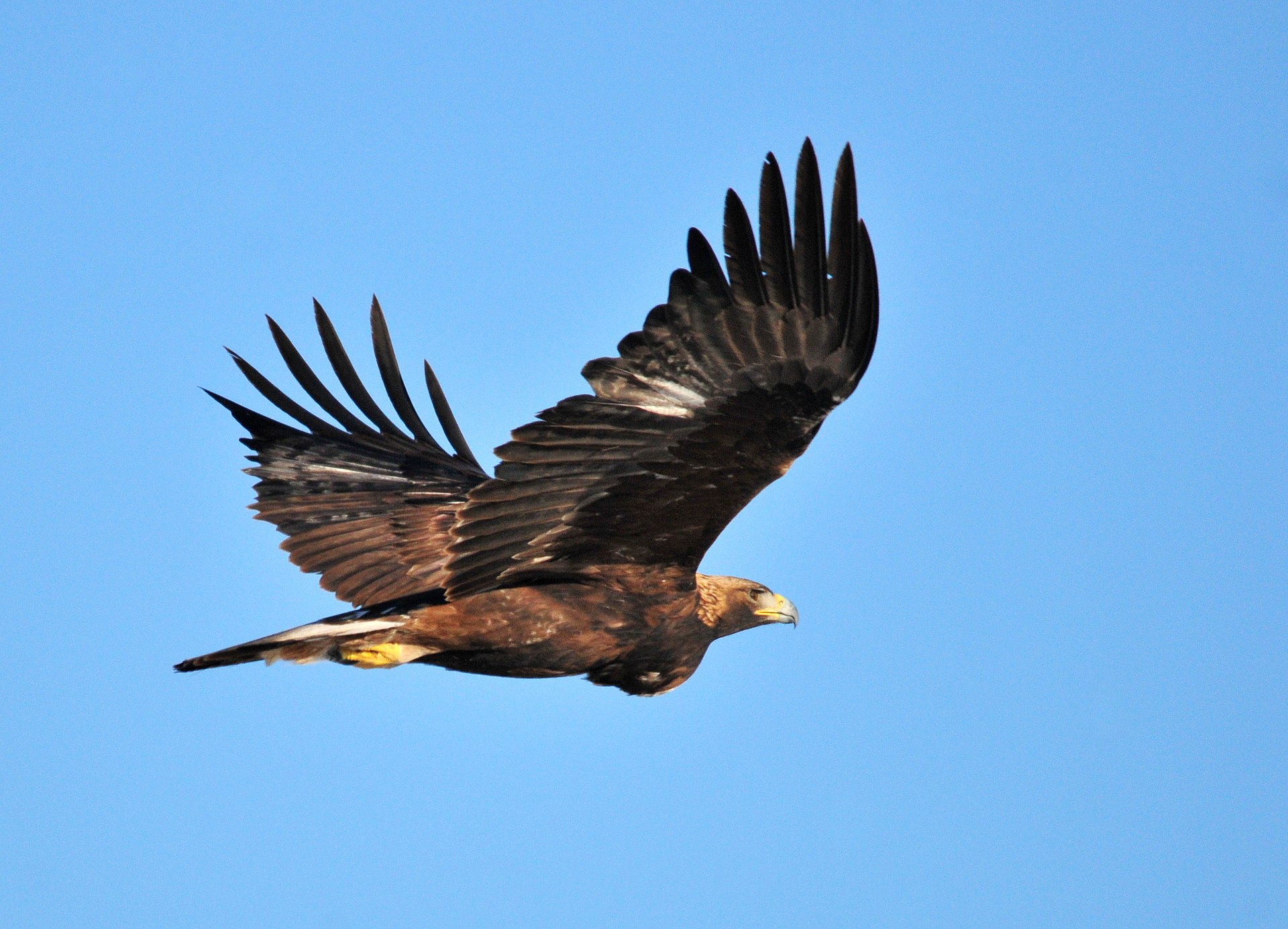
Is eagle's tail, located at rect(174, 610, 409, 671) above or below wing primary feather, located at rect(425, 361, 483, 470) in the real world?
below

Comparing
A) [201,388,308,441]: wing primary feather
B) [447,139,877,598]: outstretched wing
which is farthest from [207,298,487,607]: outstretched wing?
[447,139,877,598]: outstretched wing

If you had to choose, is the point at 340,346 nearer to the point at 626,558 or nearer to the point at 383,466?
the point at 383,466

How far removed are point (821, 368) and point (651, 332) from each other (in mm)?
789

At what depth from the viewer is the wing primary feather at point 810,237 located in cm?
609

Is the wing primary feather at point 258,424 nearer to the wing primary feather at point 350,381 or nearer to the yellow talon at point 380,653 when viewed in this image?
the wing primary feather at point 350,381

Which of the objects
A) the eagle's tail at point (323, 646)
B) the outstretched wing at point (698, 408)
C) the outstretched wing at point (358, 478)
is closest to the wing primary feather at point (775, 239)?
the outstretched wing at point (698, 408)

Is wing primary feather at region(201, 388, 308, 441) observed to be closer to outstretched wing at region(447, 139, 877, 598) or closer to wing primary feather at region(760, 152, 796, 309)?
outstretched wing at region(447, 139, 877, 598)

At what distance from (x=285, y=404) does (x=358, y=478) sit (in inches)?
25.8

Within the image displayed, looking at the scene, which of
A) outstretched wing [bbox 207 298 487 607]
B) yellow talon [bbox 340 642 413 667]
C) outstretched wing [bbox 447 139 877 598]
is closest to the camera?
outstretched wing [bbox 447 139 877 598]

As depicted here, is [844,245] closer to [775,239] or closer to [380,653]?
[775,239]

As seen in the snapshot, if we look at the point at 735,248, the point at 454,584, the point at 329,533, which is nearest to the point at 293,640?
the point at 454,584

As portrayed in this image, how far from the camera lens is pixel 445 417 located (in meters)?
9.76

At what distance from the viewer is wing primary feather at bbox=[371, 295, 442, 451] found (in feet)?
31.0

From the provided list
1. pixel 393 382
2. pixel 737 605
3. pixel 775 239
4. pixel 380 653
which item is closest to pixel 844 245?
pixel 775 239
